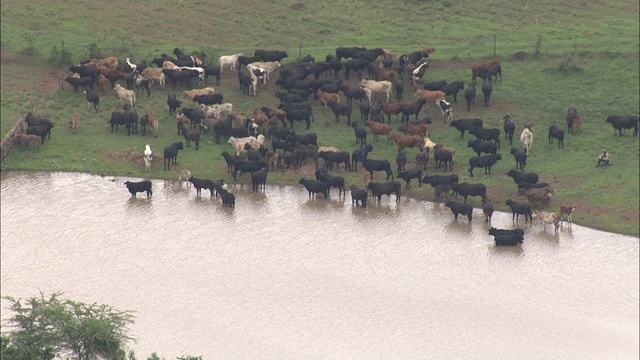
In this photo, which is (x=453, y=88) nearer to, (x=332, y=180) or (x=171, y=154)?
(x=332, y=180)

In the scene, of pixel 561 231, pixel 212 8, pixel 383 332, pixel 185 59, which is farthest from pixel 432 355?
pixel 212 8

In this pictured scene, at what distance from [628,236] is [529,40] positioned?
1777 centimetres

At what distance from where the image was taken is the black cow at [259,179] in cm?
4394

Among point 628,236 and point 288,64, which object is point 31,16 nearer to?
point 288,64

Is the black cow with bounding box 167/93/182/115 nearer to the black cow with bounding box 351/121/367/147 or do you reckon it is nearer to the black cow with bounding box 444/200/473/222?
the black cow with bounding box 351/121/367/147

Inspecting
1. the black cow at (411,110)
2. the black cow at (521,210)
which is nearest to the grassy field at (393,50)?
the black cow at (411,110)

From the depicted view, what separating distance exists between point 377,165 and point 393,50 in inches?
478

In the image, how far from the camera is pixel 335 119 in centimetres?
4941

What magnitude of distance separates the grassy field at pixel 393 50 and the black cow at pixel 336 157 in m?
0.42

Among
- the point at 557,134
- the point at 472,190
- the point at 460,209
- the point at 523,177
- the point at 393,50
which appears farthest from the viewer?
the point at 393,50

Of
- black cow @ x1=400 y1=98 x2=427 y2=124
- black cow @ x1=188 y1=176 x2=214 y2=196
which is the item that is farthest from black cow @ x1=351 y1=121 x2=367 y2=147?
black cow @ x1=188 y1=176 x2=214 y2=196

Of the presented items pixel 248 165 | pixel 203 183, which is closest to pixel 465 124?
pixel 248 165

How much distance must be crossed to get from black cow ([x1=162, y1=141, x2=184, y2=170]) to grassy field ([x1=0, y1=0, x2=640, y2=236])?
33 centimetres

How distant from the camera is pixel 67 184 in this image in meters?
44.9
